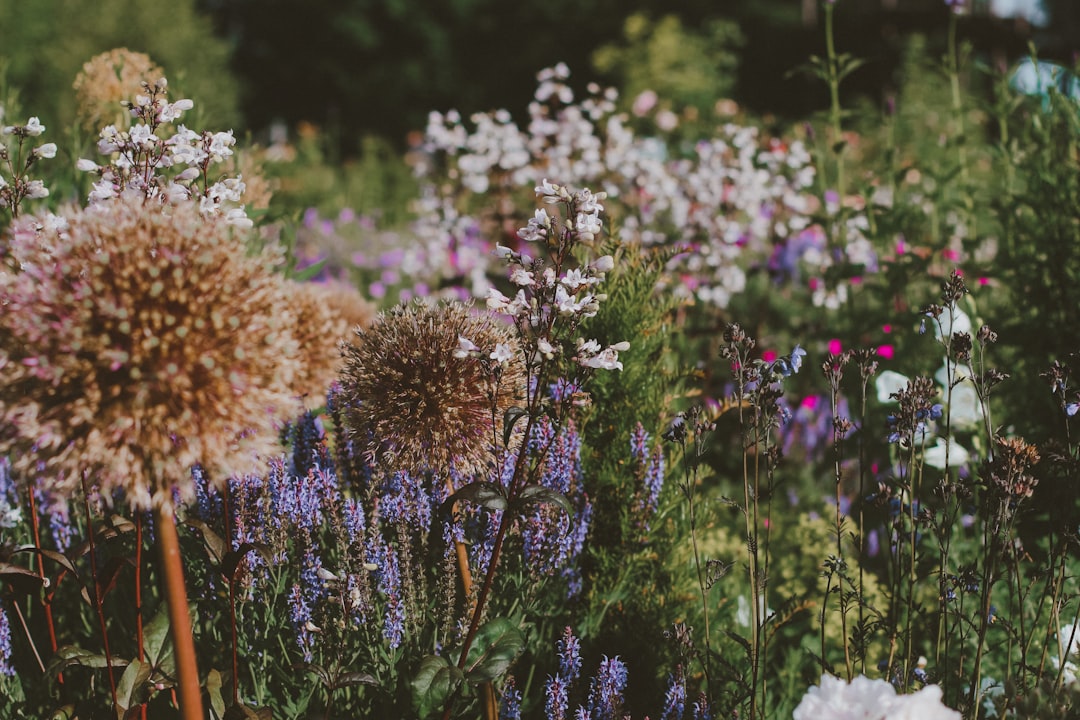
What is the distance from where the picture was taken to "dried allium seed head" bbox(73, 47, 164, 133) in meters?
3.41

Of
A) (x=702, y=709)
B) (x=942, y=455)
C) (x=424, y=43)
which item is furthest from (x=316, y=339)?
(x=424, y=43)

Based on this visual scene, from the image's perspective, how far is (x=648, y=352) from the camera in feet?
9.42

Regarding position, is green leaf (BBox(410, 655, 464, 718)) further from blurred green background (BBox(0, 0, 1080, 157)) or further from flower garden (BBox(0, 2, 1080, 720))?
blurred green background (BBox(0, 0, 1080, 157))

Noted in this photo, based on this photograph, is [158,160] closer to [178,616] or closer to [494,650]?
[178,616]

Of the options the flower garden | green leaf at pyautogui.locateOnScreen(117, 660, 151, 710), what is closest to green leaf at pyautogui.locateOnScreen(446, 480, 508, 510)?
the flower garden

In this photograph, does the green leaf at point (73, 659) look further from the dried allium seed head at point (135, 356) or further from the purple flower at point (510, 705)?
the purple flower at point (510, 705)

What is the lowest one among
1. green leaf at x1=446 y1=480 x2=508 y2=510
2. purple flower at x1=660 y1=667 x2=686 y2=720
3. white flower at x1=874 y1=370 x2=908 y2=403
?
purple flower at x1=660 y1=667 x2=686 y2=720

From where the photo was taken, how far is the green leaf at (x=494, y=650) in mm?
1865

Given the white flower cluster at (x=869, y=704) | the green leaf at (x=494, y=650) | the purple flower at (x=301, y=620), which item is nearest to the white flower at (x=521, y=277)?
the green leaf at (x=494, y=650)

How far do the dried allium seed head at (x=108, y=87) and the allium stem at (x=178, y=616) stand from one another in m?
2.29

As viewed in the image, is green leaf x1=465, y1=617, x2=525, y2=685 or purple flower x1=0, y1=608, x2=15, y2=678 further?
purple flower x1=0, y1=608, x2=15, y2=678

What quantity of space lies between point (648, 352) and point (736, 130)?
8.02 feet

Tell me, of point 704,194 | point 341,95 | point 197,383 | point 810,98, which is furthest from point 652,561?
point 341,95

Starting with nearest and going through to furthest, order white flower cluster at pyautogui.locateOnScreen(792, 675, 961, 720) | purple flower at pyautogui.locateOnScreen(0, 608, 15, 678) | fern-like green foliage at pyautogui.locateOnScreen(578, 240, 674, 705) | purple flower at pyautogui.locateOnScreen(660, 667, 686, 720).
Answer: white flower cluster at pyautogui.locateOnScreen(792, 675, 961, 720), purple flower at pyautogui.locateOnScreen(660, 667, 686, 720), purple flower at pyautogui.locateOnScreen(0, 608, 15, 678), fern-like green foliage at pyautogui.locateOnScreen(578, 240, 674, 705)
